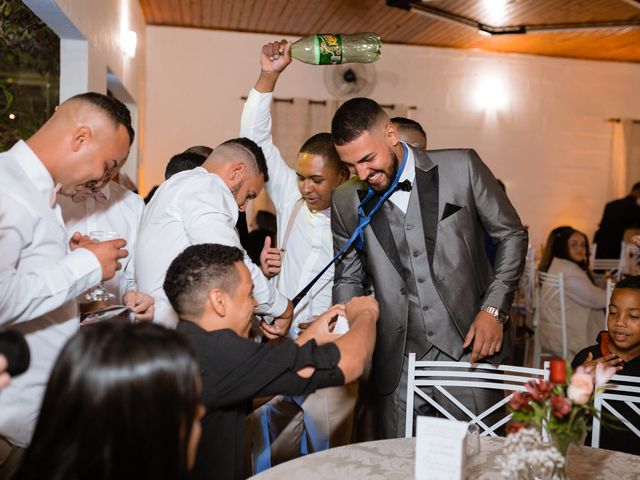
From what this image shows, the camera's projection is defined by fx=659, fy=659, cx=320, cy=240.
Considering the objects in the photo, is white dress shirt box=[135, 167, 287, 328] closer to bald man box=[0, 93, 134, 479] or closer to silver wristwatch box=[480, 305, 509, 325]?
bald man box=[0, 93, 134, 479]

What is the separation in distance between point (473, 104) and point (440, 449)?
7357 mm

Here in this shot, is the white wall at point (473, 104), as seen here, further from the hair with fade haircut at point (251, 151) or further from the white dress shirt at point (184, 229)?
the white dress shirt at point (184, 229)

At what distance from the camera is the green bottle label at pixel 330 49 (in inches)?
109

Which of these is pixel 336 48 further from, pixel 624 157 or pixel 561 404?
pixel 624 157

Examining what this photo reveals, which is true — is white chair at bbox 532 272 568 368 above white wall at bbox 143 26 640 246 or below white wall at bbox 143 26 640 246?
below

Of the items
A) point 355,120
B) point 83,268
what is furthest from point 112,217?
point 355,120

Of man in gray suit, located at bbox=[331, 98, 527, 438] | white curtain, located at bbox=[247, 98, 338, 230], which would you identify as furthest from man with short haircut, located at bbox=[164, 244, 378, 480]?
white curtain, located at bbox=[247, 98, 338, 230]

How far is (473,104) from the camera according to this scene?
8.33m

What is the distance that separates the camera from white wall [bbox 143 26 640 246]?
750 centimetres

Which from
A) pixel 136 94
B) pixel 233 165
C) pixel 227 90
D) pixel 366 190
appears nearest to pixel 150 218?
pixel 233 165

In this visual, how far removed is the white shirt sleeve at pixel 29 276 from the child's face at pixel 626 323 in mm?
2111

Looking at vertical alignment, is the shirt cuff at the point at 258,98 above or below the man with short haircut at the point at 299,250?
above

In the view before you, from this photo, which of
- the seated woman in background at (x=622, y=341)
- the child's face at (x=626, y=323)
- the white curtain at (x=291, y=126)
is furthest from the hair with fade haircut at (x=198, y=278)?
the white curtain at (x=291, y=126)

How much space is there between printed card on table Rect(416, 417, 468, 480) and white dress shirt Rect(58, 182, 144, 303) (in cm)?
143
